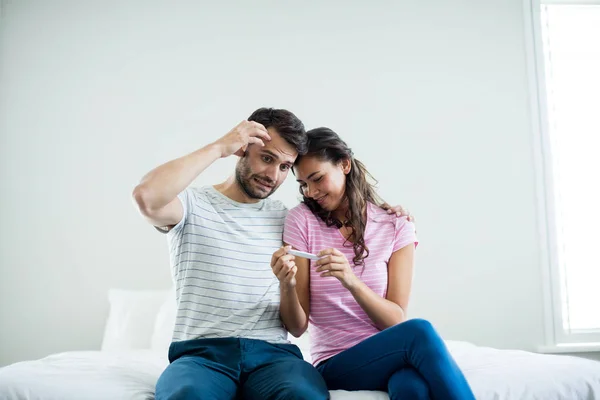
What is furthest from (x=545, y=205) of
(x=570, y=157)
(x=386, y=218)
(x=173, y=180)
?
(x=173, y=180)

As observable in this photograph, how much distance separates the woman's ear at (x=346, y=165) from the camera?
1840 mm

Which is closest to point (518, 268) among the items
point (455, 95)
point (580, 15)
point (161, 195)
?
point (455, 95)

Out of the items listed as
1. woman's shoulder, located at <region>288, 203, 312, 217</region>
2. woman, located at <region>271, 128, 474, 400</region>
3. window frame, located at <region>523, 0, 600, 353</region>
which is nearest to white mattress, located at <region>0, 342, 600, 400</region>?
woman, located at <region>271, 128, 474, 400</region>

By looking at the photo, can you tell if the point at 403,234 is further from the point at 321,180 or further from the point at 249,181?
the point at 249,181

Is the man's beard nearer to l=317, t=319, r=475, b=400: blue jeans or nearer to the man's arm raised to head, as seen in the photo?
the man's arm raised to head

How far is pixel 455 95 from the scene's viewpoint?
10.5ft

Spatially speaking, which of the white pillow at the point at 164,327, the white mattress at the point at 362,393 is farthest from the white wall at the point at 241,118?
the white mattress at the point at 362,393

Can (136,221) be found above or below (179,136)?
below

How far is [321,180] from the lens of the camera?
5.77ft

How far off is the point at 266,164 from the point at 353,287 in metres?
0.46

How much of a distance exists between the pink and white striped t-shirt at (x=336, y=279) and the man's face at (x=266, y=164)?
138mm

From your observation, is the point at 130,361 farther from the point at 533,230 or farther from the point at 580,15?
the point at 580,15

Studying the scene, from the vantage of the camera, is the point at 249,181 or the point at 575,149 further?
the point at 575,149

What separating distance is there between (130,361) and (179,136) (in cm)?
144
